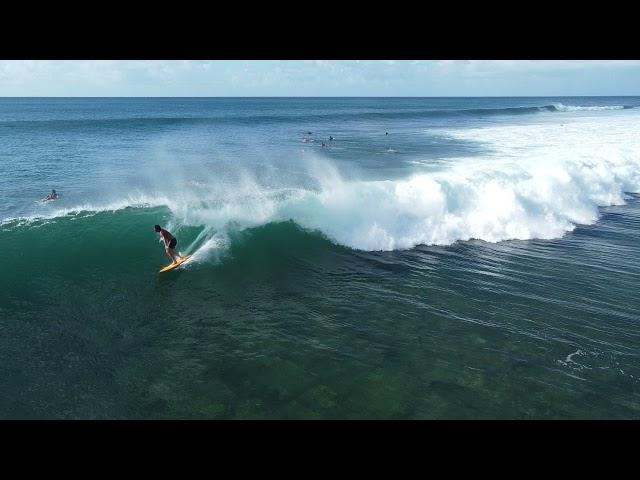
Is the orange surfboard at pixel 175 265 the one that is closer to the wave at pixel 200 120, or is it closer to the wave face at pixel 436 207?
the wave face at pixel 436 207

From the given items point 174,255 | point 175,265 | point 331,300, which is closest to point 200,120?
point 174,255

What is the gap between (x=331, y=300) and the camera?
1296 centimetres

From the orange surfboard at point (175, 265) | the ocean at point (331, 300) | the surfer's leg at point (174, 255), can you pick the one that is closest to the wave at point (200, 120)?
the ocean at point (331, 300)

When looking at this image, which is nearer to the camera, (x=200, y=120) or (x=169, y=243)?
(x=169, y=243)

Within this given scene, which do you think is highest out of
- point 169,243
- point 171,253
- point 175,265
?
point 169,243

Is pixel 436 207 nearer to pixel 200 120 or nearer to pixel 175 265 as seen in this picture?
pixel 175 265

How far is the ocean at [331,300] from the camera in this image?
29.6ft

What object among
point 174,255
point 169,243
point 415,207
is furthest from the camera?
point 415,207

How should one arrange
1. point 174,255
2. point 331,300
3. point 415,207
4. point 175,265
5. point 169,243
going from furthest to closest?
point 415,207
point 174,255
point 175,265
point 169,243
point 331,300

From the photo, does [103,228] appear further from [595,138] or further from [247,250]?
[595,138]

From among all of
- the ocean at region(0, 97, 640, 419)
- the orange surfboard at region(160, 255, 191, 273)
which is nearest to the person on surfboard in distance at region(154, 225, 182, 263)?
the orange surfboard at region(160, 255, 191, 273)

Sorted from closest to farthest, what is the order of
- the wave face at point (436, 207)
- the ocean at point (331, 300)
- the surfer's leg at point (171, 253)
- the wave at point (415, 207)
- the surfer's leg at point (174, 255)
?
the ocean at point (331, 300) < the surfer's leg at point (171, 253) < the surfer's leg at point (174, 255) < the wave at point (415, 207) < the wave face at point (436, 207)
